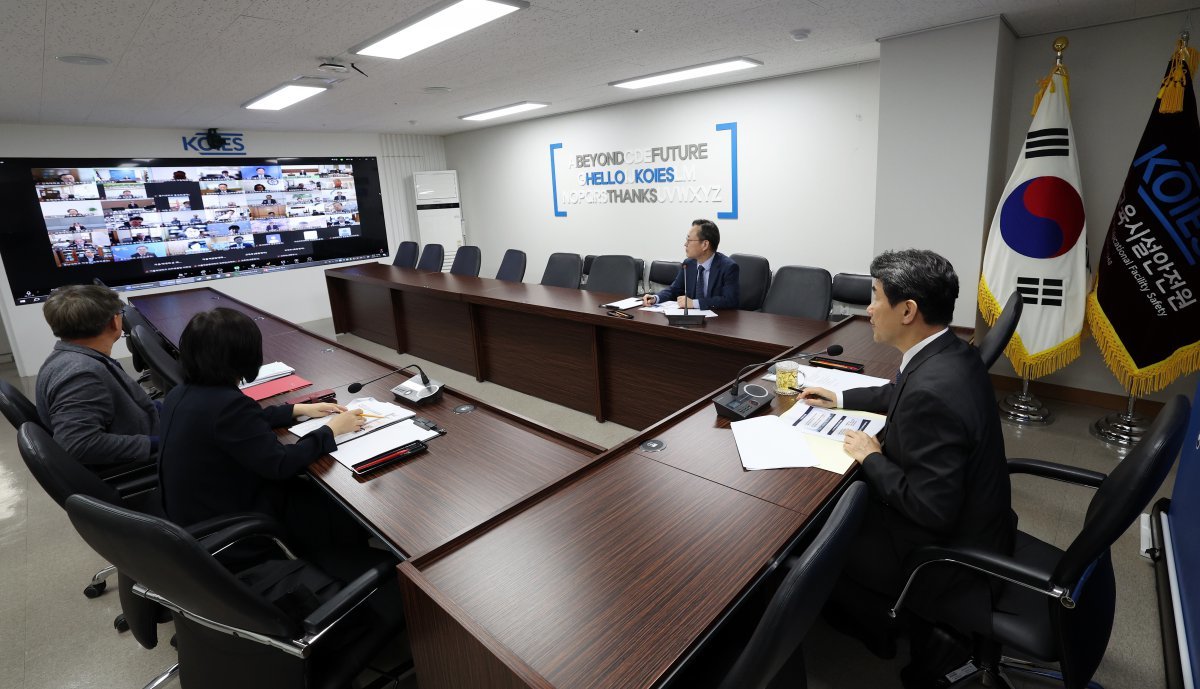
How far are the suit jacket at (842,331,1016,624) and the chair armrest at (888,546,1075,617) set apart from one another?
0.17 feet

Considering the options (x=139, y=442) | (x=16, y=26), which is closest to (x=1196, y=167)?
(x=139, y=442)

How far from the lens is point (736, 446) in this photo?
1.75m

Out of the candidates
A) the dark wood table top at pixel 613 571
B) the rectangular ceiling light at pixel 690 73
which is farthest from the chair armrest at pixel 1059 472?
the rectangular ceiling light at pixel 690 73

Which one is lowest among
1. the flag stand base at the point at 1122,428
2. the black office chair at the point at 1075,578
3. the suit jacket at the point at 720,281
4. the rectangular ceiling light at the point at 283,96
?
the flag stand base at the point at 1122,428

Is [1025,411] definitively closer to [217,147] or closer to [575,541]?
[575,541]

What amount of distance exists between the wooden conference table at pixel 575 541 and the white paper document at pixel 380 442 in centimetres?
5

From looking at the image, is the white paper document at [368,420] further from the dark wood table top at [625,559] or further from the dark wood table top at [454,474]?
the dark wood table top at [625,559]

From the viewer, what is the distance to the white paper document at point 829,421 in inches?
70.5

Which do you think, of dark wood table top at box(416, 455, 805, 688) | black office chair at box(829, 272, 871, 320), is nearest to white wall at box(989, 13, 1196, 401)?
black office chair at box(829, 272, 871, 320)

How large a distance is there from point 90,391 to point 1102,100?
5.40 metres

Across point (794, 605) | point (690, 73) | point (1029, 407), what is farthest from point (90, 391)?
point (1029, 407)

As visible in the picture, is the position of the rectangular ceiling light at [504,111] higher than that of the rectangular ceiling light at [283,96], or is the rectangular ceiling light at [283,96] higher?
the rectangular ceiling light at [504,111]

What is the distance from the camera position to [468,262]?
614cm

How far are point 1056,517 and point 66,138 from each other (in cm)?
874
